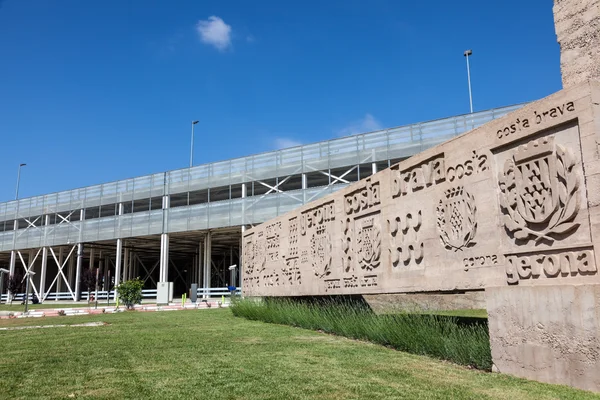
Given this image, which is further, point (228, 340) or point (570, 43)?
point (228, 340)

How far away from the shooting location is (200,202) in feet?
121

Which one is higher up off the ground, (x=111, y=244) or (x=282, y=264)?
(x=111, y=244)

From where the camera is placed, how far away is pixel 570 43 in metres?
6.79

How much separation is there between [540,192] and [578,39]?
2.36 m

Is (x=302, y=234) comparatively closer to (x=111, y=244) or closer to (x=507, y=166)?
(x=507, y=166)

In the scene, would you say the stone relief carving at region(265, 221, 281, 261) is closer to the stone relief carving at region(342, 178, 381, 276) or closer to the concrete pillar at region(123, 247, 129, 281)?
the stone relief carving at region(342, 178, 381, 276)

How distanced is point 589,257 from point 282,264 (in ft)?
37.6

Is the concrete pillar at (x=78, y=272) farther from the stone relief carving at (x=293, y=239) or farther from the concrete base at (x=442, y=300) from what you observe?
the concrete base at (x=442, y=300)

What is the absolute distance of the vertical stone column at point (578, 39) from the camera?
6461mm

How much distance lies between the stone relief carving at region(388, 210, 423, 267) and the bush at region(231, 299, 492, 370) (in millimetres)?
1052

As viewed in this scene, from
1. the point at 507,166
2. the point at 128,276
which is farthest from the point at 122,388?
the point at 128,276

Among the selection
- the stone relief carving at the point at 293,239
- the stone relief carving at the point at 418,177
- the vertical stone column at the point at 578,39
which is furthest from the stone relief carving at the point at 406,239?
the stone relief carving at the point at 293,239

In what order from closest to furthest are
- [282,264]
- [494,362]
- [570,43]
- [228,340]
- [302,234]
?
[494,362]
[570,43]
[228,340]
[302,234]
[282,264]

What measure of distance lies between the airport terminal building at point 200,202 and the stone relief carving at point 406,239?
63.0ft
